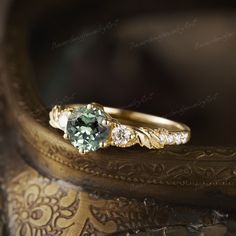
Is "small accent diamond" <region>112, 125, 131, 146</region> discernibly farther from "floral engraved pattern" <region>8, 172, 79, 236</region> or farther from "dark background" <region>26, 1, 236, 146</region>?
"dark background" <region>26, 1, 236, 146</region>

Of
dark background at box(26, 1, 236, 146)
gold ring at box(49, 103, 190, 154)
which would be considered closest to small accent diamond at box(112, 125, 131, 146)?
gold ring at box(49, 103, 190, 154)

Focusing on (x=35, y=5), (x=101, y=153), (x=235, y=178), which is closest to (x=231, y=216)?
(x=235, y=178)

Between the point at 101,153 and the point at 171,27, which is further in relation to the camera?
the point at 171,27

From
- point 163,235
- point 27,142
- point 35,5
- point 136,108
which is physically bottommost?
point 163,235

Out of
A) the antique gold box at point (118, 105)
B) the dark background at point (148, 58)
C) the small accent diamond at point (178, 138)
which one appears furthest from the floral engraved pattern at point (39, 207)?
the dark background at point (148, 58)

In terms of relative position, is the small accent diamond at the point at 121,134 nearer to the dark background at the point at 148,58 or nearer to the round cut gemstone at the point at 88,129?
the round cut gemstone at the point at 88,129

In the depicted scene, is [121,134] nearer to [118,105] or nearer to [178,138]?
[178,138]

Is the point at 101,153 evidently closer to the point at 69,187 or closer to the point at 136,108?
the point at 69,187
